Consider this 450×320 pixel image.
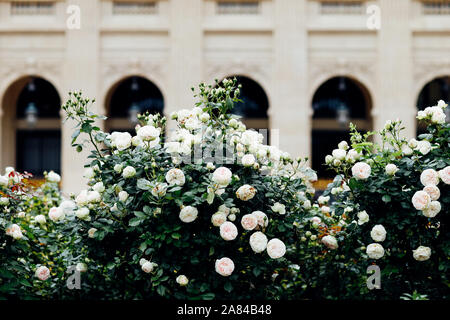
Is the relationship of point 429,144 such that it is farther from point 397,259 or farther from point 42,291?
point 42,291

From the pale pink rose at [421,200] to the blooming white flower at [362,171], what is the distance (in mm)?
379

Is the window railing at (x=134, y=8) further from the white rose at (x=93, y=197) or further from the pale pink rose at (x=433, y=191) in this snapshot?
the pale pink rose at (x=433, y=191)

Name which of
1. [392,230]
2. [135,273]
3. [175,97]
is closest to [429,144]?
[392,230]

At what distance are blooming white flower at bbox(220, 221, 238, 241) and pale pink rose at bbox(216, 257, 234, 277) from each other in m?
0.17

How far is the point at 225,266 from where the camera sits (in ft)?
11.8

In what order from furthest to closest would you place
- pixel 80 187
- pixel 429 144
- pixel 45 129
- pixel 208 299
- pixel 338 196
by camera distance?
pixel 45 129, pixel 80 187, pixel 338 196, pixel 429 144, pixel 208 299

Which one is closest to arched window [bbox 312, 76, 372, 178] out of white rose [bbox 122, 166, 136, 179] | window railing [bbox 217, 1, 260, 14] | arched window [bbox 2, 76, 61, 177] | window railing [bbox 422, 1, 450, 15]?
window railing [bbox 422, 1, 450, 15]

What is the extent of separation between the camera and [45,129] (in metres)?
19.8

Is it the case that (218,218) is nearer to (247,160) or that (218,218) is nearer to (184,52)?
(247,160)

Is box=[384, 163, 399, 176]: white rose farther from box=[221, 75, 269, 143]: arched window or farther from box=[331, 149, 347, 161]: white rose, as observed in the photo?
box=[221, 75, 269, 143]: arched window

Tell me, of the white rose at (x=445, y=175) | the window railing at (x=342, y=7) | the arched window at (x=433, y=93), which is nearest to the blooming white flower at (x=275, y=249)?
the white rose at (x=445, y=175)

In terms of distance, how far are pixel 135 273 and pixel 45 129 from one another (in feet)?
55.8

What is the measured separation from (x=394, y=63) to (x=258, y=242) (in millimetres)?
15555

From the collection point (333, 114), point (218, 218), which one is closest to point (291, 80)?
point (333, 114)
